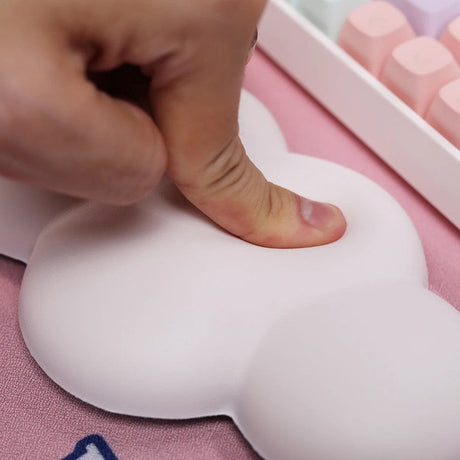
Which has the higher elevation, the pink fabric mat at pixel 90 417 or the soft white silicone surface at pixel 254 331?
the soft white silicone surface at pixel 254 331

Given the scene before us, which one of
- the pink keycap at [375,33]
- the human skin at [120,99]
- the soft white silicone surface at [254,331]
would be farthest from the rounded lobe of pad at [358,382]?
the pink keycap at [375,33]

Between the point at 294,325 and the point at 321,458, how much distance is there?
8cm

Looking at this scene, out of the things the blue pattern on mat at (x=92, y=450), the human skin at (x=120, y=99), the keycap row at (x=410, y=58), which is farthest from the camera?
the keycap row at (x=410, y=58)

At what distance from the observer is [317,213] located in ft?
1.64

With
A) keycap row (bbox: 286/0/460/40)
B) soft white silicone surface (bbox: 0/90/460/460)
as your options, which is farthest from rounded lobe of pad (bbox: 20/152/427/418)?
keycap row (bbox: 286/0/460/40)

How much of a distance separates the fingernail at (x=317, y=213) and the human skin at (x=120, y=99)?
3.0 inches

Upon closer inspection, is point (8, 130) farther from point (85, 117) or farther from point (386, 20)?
point (386, 20)

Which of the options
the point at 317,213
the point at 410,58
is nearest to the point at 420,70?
the point at 410,58

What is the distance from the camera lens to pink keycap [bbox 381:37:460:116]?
0.58 m

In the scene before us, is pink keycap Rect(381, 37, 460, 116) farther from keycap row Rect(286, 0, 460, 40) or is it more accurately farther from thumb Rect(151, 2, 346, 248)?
thumb Rect(151, 2, 346, 248)

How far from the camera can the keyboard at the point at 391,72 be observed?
1.86 feet

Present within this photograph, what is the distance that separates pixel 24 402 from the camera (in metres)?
0.49

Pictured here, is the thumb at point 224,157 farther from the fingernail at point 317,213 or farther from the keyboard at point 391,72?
the keyboard at point 391,72

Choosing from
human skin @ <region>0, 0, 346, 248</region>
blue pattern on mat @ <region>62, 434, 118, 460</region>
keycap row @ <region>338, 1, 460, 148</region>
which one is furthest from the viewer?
keycap row @ <region>338, 1, 460, 148</region>
